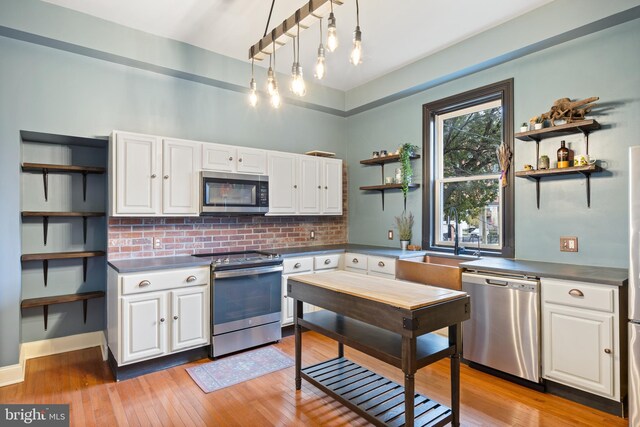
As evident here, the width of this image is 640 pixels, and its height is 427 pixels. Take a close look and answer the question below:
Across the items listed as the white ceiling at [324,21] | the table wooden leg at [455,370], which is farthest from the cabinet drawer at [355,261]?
the white ceiling at [324,21]

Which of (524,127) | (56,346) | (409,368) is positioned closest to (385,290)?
(409,368)

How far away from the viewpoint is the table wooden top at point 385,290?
6.31ft

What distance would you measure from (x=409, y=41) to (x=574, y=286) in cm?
264

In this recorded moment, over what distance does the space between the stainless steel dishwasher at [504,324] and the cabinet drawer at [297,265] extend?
1.68 m

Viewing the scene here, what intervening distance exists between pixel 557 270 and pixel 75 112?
4.22 m

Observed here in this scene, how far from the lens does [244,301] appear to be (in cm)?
341

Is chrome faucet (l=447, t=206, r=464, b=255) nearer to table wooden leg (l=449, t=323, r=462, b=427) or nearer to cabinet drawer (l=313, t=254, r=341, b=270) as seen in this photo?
cabinet drawer (l=313, t=254, r=341, b=270)

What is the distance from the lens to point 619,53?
2.69m

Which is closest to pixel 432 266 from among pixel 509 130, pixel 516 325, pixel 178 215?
pixel 516 325

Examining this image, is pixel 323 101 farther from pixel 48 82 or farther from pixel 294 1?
pixel 48 82

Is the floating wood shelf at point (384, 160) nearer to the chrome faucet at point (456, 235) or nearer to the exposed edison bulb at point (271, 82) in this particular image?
the chrome faucet at point (456, 235)

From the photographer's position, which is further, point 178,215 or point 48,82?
point 178,215

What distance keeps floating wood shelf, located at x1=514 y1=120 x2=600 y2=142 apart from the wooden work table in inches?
67.5

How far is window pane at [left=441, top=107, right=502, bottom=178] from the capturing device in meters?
3.59
